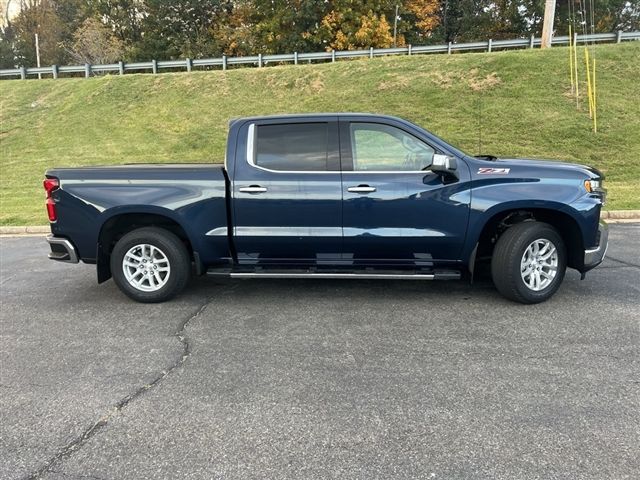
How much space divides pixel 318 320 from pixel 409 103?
1530cm

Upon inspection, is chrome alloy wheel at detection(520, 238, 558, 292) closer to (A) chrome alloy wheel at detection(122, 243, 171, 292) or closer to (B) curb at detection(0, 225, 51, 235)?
(A) chrome alloy wheel at detection(122, 243, 171, 292)

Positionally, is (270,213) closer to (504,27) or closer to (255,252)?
(255,252)

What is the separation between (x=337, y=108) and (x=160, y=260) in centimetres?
1489

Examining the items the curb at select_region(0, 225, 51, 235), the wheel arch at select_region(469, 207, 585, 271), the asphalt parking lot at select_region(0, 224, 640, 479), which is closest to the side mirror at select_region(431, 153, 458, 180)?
the wheel arch at select_region(469, 207, 585, 271)

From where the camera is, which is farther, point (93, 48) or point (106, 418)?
point (93, 48)

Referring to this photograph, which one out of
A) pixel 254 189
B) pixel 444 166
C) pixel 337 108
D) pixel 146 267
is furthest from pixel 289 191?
pixel 337 108

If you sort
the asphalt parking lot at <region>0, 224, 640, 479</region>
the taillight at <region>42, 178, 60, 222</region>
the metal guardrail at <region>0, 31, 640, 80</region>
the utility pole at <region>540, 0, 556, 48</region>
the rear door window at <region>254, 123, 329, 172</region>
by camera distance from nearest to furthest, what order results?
the asphalt parking lot at <region>0, 224, 640, 479</region> < the rear door window at <region>254, 123, 329, 172</region> < the taillight at <region>42, 178, 60, 222</region> < the utility pole at <region>540, 0, 556, 48</region> < the metal guardrail at <region>0, 31, 640, 80</region>

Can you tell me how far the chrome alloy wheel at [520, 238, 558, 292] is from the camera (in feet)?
16.4

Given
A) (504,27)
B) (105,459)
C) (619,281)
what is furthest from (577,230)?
(504,27)

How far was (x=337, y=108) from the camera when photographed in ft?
62.8

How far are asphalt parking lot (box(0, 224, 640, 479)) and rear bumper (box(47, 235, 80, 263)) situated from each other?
52 centimetres

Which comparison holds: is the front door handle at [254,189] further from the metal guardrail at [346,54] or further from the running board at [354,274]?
the metal guardrail at [346,54]

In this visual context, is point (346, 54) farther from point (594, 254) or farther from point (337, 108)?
point (594, 254)

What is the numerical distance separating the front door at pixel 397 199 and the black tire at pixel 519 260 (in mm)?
417
